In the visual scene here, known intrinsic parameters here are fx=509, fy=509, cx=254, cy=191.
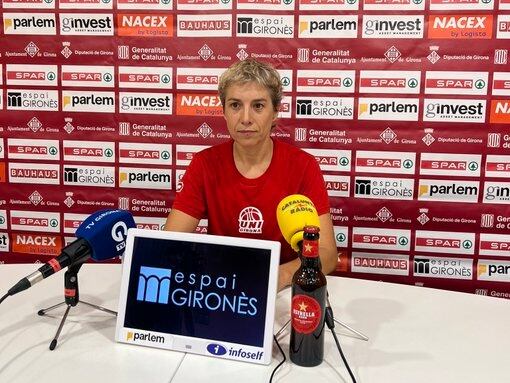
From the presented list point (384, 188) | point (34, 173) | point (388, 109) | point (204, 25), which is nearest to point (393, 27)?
point (388, 109)

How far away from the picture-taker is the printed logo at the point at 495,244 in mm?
2398

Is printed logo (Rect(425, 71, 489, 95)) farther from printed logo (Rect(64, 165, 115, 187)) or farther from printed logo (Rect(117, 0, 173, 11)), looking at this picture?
printed logo (Rect(64, 165, 115, 187))

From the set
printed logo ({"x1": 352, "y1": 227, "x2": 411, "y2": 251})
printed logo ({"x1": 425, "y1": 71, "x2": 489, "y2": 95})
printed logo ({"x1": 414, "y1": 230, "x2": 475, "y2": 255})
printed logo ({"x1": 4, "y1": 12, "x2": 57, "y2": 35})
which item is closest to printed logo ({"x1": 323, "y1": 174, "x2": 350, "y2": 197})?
printed logo ({"x1": 352, "y1": 227, "x2": 411, "y2": 251})

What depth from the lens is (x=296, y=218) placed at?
1.08 metres

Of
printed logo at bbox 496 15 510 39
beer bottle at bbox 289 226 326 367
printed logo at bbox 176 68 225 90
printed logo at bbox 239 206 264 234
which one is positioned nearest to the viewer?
beer bottle at bbox 289 226 326 367

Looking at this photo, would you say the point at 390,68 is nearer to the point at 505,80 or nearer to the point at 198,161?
the point at 505,80

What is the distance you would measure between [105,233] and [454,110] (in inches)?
69.1

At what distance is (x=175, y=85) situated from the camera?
2.49 m

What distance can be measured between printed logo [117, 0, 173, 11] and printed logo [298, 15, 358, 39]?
2.11 ft

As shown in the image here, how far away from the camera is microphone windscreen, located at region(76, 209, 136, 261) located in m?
1.23

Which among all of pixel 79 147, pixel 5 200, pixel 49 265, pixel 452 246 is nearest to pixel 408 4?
pixel 452 246

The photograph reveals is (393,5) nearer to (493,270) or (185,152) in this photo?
(185,152)

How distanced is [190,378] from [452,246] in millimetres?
1763

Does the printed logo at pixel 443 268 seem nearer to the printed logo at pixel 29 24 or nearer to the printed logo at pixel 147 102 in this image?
the printed logo at pixel 147 102
